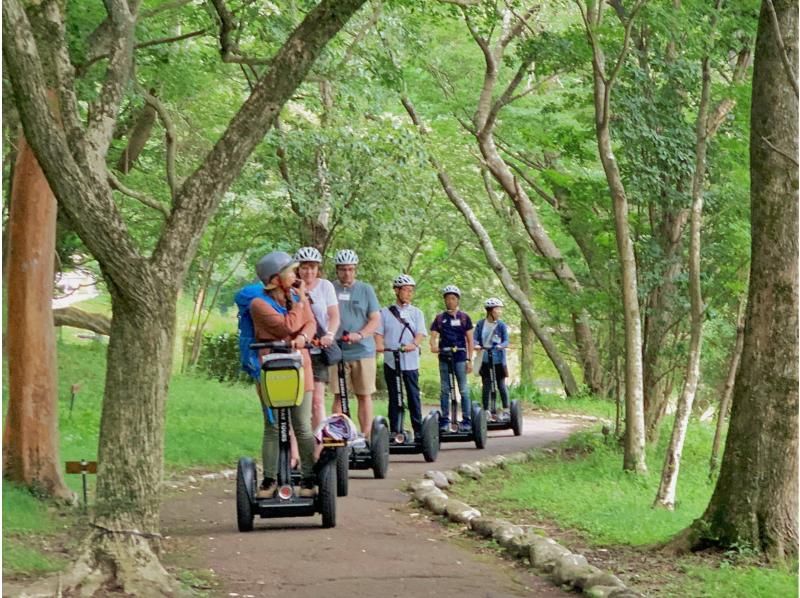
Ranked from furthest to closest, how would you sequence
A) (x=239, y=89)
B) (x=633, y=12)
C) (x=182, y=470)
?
(x=239, y=89)
(x=182, y=470)
(x=633, y=12)

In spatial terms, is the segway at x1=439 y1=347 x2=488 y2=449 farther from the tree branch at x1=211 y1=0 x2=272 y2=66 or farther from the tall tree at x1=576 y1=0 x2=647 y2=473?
the tree branch at x1=211 y1=0 x2=272 y2=66

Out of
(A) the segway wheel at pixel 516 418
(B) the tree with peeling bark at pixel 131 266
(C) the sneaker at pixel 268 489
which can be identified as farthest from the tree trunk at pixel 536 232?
(B) the tree with peeling bark at pixel 131 266

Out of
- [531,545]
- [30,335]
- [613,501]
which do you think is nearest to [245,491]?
[531,545]

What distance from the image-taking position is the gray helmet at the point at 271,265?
870 centimetres

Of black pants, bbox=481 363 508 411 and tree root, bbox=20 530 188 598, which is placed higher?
black pants, bbox=481 363 508 411

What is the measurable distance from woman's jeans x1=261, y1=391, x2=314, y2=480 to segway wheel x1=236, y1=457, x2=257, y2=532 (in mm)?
123

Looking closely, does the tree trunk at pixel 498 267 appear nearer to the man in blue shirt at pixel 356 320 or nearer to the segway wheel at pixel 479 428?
the segway wheel at pixel 479 428

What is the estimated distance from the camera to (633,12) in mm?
12445

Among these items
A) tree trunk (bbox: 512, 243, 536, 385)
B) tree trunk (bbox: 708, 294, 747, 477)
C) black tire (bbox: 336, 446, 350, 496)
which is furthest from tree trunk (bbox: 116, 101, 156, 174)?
tree trunk (bbox: 512, 243, 536, 385)

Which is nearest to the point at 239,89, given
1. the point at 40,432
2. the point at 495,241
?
the point at 495,241

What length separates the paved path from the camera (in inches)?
294

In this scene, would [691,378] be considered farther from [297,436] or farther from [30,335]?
[30,335]

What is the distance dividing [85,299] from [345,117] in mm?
25282

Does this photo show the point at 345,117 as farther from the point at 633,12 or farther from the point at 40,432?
the point at 40,432
